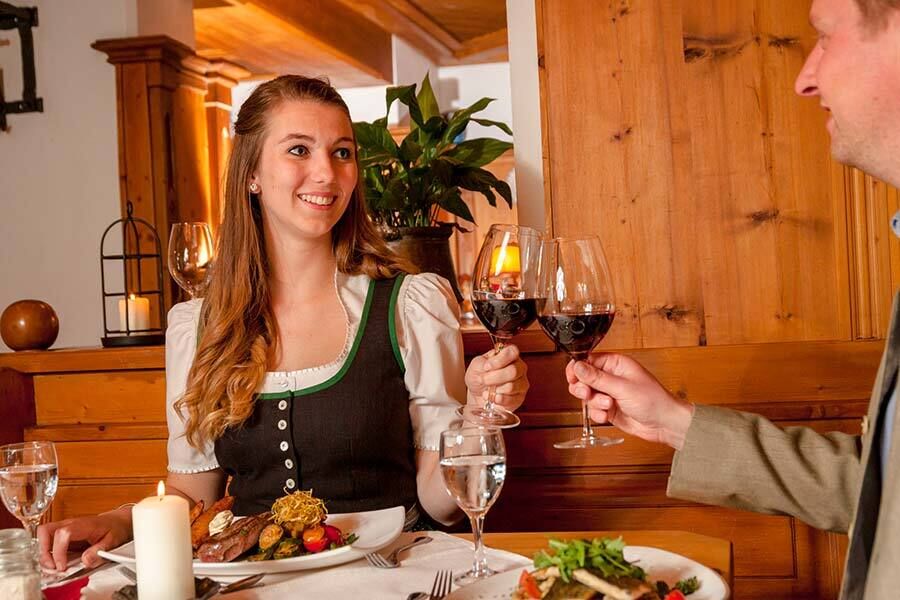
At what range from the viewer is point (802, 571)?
2.09 m

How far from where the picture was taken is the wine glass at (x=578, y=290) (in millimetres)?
1431

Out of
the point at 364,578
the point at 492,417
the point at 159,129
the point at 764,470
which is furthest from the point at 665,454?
the point at 159,129

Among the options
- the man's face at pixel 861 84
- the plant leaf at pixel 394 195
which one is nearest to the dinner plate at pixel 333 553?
the man's face at pixel 861 84

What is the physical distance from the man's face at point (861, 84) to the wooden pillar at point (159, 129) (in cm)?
333

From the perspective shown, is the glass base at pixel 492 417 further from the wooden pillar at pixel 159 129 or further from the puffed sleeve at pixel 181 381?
the wooden pillar at pixel 159 129

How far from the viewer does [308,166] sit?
6.47 feet

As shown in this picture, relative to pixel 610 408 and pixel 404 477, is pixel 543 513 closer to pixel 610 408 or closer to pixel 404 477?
pixel 404 477

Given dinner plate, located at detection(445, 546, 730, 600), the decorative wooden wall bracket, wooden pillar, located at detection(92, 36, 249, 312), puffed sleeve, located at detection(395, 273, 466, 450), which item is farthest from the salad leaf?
the decorative wooden wall bracket

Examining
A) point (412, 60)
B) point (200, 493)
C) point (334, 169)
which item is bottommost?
point (200, 493)

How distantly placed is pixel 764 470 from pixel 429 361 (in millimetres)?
768

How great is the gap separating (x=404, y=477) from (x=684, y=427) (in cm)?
69

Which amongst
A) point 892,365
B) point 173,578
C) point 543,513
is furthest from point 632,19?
point 173,578

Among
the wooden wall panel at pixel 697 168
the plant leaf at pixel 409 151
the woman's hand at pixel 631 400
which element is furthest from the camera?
the plant leaf at pixel 409 151

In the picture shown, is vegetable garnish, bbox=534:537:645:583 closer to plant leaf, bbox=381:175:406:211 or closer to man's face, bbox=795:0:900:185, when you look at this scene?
man's face, bbox=795:0:900:185
